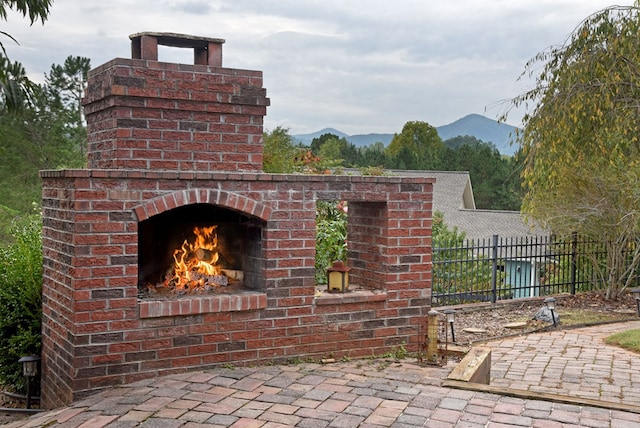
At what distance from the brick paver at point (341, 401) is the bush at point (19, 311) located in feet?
7.23

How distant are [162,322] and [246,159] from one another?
63.2 inches

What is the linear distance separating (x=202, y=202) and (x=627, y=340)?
535cm

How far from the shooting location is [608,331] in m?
8.73

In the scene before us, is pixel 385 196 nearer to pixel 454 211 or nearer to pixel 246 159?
pixel 246 159

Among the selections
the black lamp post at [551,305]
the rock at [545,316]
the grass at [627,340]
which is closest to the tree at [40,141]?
the rock at [545,316]

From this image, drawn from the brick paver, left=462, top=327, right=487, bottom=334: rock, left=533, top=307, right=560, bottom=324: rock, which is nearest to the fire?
the brick paver

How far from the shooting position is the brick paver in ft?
13.9

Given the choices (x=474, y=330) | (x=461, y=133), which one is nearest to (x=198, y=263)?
(x=474, y=330)

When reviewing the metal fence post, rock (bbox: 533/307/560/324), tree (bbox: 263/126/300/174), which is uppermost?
tree (bbox: 263/126/300/174)

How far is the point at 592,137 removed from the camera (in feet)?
35.0

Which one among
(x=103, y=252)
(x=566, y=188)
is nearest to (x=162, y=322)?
(x=103, y=252)

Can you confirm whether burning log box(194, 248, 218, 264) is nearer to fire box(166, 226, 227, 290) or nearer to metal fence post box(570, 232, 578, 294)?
fire box(166, 226, 227, 290)

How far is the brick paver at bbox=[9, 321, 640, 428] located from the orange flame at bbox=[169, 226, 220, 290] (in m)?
0.88

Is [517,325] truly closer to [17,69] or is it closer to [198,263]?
[198,263]
